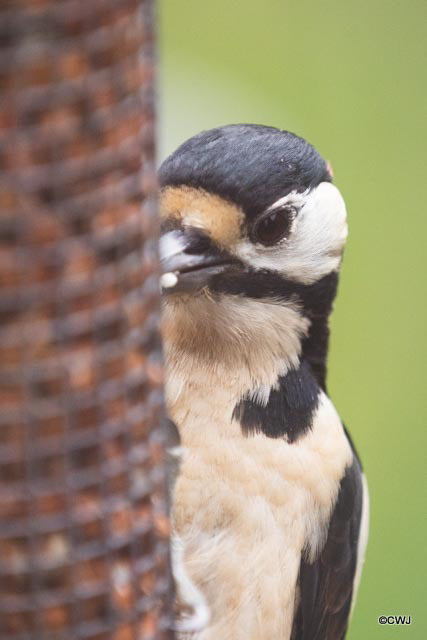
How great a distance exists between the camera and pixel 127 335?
1.71m

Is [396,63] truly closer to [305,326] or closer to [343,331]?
[343,331]

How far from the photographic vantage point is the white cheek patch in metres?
2.52

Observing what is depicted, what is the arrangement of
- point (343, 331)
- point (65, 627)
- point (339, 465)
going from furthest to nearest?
point (343, 331) → point (339, 465) → point (65, 627)

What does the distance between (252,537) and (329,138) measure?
291 centimetres

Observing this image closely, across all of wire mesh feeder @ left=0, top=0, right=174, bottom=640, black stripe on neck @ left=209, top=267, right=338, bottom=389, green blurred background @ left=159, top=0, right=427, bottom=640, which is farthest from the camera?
green blurred background @ left=159, top=0, right=427, bottom=640

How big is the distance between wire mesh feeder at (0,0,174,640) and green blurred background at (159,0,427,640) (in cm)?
287

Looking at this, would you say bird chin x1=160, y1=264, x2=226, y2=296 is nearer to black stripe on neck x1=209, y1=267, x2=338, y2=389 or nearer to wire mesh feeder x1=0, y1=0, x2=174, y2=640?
black stripe on neck x1=209, y1=267, x2=338, y2=389

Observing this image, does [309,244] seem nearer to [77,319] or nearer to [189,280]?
[189,280]

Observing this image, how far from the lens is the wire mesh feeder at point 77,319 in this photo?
151cm

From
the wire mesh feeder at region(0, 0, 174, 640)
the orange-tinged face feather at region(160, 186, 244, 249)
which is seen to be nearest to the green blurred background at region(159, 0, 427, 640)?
the orange-tinged face feather at region(160, 186, 244, 249)

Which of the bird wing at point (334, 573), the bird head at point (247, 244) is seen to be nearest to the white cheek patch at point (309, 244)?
the bird head at point (247, 244)

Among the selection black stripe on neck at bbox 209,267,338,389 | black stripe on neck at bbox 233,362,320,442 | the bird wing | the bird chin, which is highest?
the bird chin

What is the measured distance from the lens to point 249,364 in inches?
104

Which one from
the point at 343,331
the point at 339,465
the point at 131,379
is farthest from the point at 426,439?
the point at 131,379
